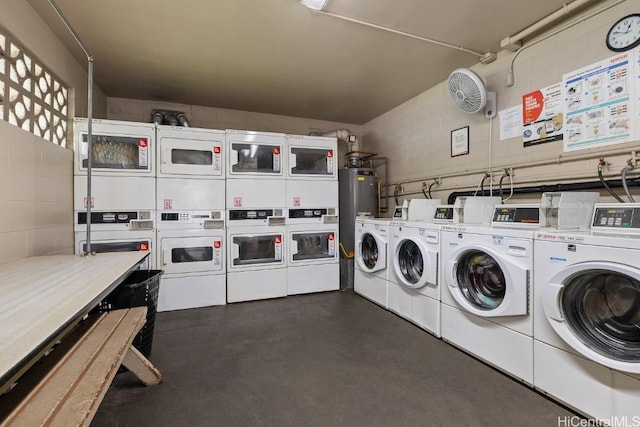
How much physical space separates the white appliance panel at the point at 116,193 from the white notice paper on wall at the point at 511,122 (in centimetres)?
354

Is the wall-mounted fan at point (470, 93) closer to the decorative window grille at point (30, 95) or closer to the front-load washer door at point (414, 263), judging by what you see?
the front-load washer door at point (414, 263)

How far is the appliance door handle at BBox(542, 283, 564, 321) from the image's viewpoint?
1.55 meters

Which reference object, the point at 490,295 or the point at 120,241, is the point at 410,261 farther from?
the point at 120,241

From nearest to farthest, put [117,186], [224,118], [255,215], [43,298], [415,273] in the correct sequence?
[43,298]
[415,273]
[117,186]
[255,215]
[224,118]

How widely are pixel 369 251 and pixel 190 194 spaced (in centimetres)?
215

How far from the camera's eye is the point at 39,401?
3.19 ft

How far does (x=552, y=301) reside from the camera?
61.9 inches

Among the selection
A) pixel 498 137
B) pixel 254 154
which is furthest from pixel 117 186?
pixel 498 137

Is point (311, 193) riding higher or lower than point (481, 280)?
higher

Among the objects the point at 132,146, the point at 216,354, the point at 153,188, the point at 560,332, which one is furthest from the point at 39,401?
the point at 132,146

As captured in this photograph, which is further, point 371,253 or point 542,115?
point 371,253

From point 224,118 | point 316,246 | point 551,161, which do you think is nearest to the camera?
point 551,161

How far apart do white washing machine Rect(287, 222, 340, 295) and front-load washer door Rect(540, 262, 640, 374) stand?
2.51m

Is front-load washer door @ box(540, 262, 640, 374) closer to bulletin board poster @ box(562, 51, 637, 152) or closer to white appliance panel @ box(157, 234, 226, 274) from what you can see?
bulletin board poster @ box(562, 51, 637, 152)
